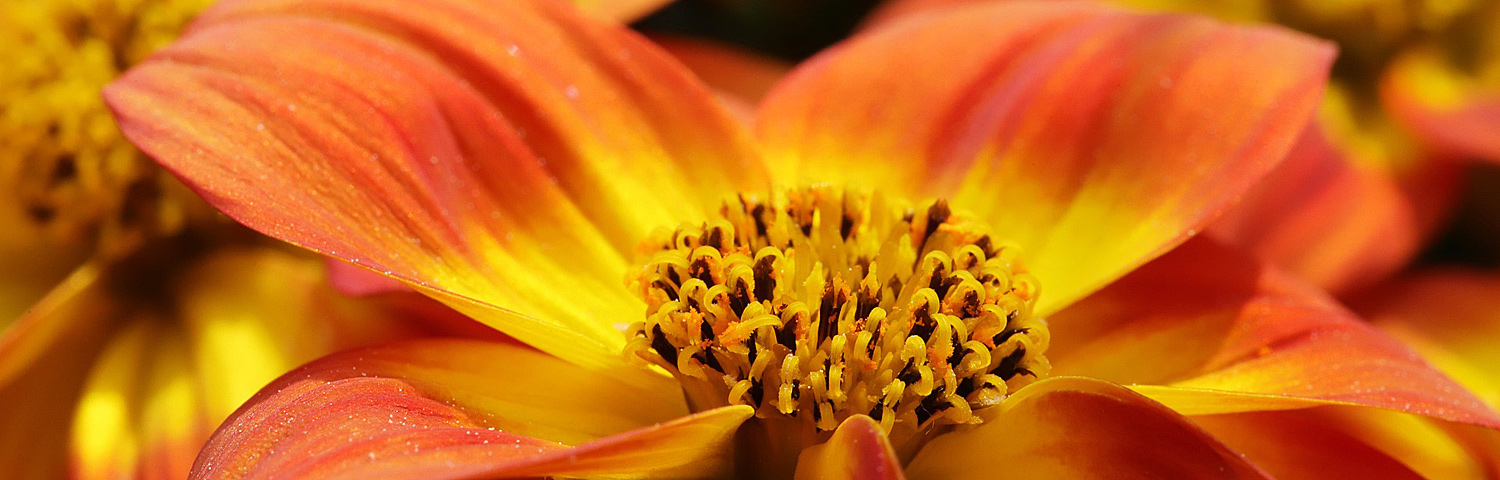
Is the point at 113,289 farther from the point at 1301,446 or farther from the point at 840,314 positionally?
the point at 1301,446

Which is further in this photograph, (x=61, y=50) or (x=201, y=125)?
(x=61, y=50)

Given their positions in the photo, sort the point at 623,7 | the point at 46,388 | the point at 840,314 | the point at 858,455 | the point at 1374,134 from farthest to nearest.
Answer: the point at 1374,134, the point at 623,7, the point at 46,388, the point at 840,314, the point at 858,455

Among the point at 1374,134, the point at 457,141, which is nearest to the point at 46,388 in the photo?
the point at 457,141

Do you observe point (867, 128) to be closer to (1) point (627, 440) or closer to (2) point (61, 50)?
(1) point (627, 440)

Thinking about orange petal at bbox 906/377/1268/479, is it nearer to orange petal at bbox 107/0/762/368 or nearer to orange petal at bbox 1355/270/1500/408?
orange petal at bbox 107/0/762/368

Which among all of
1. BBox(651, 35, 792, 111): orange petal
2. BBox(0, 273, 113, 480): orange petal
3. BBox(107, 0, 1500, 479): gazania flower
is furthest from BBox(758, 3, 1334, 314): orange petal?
BBox(0, 273, 113, 480): orange petal

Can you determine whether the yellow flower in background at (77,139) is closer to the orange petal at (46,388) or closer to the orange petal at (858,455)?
the orange petal at (46,388)

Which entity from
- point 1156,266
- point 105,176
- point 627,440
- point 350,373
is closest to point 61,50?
point 105,176
